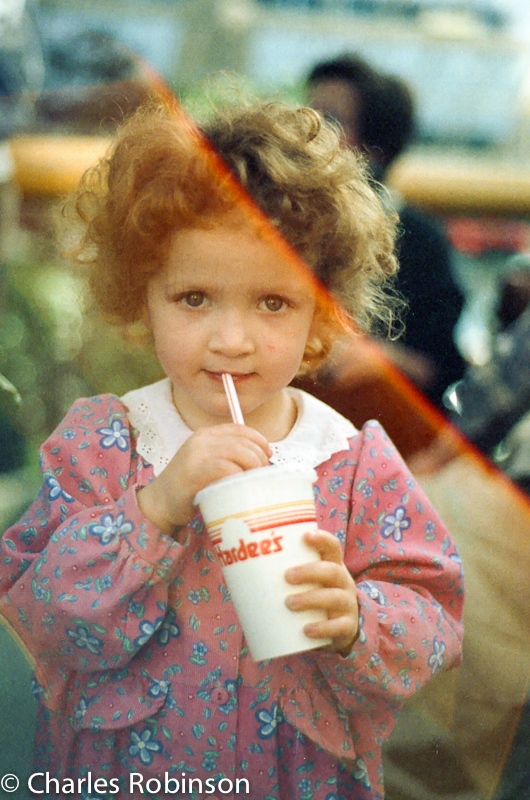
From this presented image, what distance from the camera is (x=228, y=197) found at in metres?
0.65

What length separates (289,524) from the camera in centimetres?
55

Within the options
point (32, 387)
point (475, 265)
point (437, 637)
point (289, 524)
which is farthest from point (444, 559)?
point (32, 387)

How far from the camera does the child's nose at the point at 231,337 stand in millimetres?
651

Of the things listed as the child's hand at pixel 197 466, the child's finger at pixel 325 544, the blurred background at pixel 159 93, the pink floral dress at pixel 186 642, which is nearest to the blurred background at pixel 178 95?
the blurred background at pixel 159 93

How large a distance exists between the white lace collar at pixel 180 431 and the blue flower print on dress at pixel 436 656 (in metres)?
0.21

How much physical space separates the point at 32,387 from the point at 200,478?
0.29 m

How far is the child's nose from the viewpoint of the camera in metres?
0.65

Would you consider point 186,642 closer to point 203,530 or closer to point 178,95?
point 203,530

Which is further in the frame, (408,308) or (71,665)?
(408,308)

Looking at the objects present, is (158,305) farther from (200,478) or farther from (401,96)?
(401,96)

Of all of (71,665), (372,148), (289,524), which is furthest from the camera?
(372,148)

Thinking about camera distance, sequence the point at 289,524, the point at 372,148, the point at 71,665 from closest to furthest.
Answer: the point at 289,524 → the point at 71,665 → the point at 372,148

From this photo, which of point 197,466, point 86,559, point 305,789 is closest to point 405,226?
point 197,466

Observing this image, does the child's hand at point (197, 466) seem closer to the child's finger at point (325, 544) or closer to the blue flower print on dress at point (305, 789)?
the child's finger at point (325, 544)
